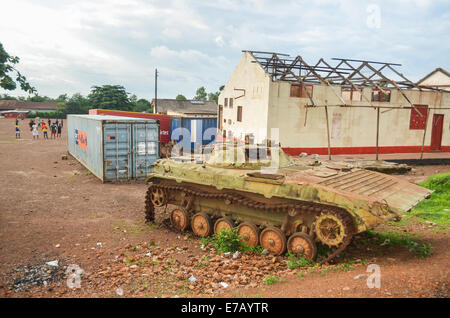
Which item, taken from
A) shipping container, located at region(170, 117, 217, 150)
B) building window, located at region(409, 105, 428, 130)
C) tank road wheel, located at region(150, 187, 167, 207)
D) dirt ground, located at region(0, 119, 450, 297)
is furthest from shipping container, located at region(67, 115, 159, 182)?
building window, located at region(409, 105, 428, 130)

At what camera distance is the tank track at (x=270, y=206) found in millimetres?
6582

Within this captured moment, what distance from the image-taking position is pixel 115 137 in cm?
1512

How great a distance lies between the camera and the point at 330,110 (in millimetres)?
20766

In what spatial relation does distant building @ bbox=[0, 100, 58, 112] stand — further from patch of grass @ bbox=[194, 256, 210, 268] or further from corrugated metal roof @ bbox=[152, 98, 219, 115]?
patch of grass @ bbox=[194, 256, 210, 268]

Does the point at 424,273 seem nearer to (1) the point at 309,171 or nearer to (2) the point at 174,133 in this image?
(1) the point at 309,171

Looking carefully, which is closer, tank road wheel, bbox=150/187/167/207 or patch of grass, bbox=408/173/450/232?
patch of grass, bbox=408/173/450/232

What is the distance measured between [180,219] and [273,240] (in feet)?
9.54

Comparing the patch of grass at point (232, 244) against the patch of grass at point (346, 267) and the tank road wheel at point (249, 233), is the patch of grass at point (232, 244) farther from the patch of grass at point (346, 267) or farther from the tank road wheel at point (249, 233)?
the patch of grass at point (346, 267)

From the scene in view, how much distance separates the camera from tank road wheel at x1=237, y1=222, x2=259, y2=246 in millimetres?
8188

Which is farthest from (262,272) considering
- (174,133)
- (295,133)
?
(174,133)

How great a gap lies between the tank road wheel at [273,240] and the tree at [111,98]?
175 ft

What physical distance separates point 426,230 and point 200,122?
19017 mm

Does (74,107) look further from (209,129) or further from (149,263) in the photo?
(149,263)

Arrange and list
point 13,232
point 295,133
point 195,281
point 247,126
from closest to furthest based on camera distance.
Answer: point 195,281
point 13,232
point 295,133
point 247,126
